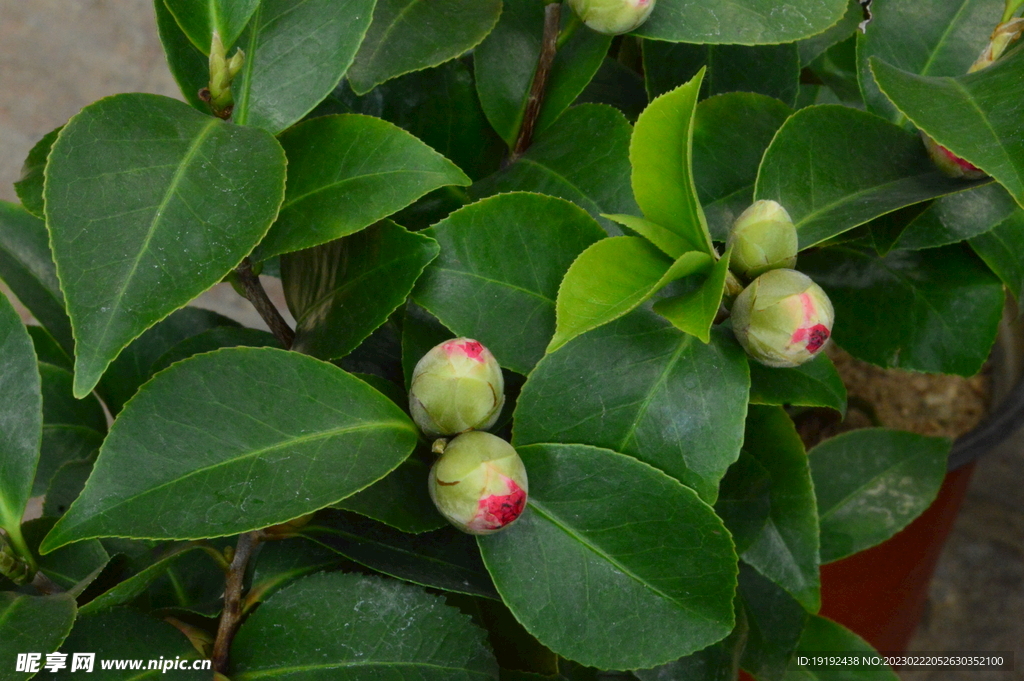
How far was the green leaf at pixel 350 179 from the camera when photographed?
434 millimetres

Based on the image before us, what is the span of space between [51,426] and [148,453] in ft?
0.83

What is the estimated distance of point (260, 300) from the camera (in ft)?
1.65

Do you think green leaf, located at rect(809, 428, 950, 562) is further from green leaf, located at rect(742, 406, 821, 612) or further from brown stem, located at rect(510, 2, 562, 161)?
brown stem, located at rect(510, 2, 562, 161)

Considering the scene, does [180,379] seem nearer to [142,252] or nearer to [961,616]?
[142,252]

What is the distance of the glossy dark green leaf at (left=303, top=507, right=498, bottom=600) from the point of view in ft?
1.51

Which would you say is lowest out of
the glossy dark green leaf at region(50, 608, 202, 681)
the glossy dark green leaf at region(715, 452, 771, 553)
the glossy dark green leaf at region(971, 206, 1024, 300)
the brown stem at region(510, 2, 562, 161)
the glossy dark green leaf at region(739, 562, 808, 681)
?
the glossy dark green leaf at region(739, 562, 808, 681)

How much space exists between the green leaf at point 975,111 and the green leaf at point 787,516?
0.21 m

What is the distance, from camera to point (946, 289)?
583 mm

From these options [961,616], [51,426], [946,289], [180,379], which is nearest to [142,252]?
[180,379]

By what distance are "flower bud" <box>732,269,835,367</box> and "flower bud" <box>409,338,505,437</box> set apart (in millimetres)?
121

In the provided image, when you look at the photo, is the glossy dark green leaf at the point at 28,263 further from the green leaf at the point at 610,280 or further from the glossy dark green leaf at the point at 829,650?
the glossy dark green leaf at the point at 829,650

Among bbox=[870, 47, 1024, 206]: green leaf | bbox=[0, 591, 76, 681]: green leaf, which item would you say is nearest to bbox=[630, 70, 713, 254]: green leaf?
bbox=[870, 47, 1024, 206]: green leaf

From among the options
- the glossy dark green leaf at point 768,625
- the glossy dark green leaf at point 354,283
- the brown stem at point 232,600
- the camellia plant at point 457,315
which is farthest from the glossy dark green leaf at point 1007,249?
the brown stem at point 232,600

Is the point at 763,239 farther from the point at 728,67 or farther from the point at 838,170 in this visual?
the point at 728,67
